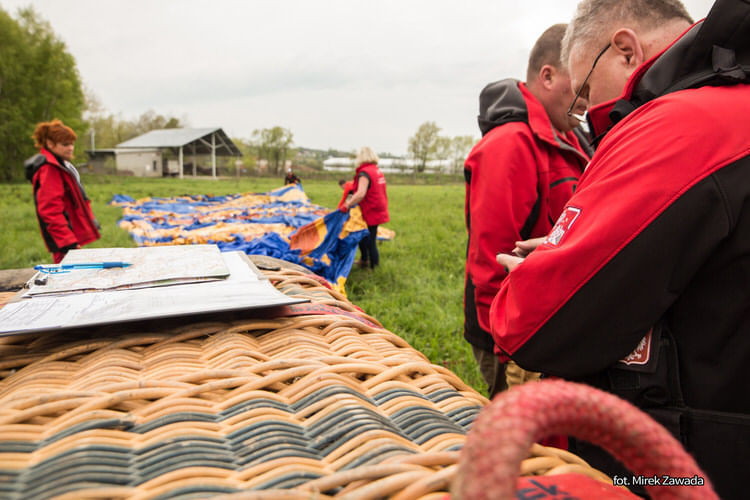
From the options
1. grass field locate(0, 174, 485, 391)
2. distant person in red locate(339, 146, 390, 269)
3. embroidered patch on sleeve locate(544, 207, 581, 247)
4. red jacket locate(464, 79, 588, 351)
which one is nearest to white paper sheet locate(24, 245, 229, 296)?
embroidered patch on sleeve locate(544, 207, 581, 247)

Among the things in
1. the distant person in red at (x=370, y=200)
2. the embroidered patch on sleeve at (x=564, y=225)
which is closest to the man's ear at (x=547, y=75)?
the embroidered patch on sleeve at (x=564, y=225)

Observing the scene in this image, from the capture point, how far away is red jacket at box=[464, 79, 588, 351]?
1934 millimetres

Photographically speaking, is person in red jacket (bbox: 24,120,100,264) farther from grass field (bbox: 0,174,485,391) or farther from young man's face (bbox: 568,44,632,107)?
young man's face (bbox: 568,44,632,107)

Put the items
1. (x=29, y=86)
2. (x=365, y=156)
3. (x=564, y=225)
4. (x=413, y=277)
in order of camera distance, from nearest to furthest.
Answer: (x=564, y=225), (x=413, y=277), (x=365, y=156), (x=29, y=86)

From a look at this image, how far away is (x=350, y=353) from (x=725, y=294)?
77 cm

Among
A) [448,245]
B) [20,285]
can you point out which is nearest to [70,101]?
[448,245]

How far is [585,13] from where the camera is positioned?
151 centimetres

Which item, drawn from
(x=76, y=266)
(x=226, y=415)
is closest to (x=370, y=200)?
(x=76, y=266)

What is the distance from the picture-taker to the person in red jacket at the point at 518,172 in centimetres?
194

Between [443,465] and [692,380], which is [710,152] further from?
[443,465]

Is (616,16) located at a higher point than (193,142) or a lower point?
lower

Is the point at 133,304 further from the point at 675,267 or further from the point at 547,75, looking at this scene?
the point at 547,75

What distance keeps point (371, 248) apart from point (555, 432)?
5881 millimetres

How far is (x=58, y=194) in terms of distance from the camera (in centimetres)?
406
